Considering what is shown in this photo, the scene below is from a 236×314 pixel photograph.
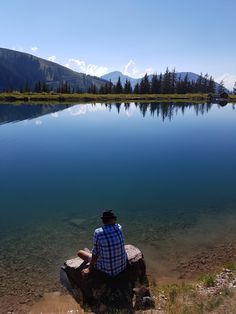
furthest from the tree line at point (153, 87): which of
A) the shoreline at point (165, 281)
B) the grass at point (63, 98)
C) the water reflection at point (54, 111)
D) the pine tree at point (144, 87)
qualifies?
the shoreline at point (165, 281)

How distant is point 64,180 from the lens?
22.3 metres

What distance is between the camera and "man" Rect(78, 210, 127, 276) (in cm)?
863

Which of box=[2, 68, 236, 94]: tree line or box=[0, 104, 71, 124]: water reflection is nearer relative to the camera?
box=[0, 104, 71, 124]: water reflection

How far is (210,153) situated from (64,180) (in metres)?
17.6

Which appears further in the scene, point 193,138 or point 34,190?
point 193,138

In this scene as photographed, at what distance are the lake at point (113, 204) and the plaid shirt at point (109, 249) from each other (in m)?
2.70

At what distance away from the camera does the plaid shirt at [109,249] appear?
28.3ft

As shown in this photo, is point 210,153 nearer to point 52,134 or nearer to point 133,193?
point 133,193

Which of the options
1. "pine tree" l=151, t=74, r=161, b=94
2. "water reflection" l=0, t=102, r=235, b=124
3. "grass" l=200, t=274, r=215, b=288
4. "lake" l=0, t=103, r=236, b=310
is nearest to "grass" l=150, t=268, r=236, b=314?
"grass" l=200, t=274, r=215, b=288

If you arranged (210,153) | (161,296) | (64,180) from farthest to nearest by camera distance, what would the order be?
(210,153), (64,180), (161,296)

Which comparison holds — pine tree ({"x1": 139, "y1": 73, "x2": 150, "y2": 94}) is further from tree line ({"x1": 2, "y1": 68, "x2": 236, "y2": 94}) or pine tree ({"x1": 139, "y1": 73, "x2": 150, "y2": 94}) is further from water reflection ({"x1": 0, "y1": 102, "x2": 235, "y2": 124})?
water reflection ({"x1": 0, "y1": 102, "x2": 235, "y2": 124})

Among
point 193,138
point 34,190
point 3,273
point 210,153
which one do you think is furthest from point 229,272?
point 193,138

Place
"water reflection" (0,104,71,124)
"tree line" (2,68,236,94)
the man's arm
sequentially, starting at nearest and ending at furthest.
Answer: the man's arm → "water reflection" (0,104,71,124) → "tree line" (2,68,236,94)

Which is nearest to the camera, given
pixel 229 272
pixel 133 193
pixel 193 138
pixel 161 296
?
pixel 161 296
